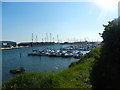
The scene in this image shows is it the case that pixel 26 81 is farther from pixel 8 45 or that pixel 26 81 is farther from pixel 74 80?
pixel 8 45

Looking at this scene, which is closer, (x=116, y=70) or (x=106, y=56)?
(x=116, y=70)

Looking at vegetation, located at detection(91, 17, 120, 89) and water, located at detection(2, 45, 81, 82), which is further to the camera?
water, located at detection(2, 45, 81, 82)

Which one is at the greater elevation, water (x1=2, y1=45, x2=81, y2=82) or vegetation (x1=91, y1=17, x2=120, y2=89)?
vegetation (x1=91, y1=17, x2=120, y2=89)

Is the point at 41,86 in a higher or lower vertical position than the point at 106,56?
lower

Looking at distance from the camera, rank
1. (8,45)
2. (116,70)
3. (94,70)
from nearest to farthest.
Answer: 1. (116,70)
2. (94,70)
3. (8,45)

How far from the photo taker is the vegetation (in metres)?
3.20

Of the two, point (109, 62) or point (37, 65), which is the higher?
point (109, 62)

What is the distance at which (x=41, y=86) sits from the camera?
20.4 ft

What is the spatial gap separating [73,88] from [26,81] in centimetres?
188

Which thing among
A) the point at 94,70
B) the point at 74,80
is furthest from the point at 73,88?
the point at 94,70

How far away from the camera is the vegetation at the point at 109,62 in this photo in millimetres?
3199

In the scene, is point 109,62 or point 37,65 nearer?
point 109,62

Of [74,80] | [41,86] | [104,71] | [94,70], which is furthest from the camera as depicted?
[74,80]

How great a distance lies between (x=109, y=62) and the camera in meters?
3.31
